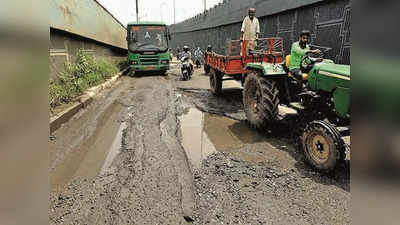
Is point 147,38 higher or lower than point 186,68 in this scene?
higher

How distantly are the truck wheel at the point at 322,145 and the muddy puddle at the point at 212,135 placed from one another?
2.94 ft

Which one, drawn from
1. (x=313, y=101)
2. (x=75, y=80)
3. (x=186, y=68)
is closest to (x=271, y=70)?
(x=313, y=101)

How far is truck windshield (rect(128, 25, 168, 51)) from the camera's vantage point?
42.6 feet

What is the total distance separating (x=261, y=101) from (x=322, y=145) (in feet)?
5.47

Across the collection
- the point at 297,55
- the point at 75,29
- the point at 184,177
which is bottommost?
the point at 184,177

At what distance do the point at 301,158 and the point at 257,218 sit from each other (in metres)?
1.64

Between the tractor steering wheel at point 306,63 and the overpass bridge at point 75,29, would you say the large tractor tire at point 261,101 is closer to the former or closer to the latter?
the tractor steering wheel at point 306,63

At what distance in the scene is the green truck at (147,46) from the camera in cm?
1295

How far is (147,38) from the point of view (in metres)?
13.3

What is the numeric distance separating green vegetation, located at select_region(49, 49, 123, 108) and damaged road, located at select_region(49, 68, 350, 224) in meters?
0.92

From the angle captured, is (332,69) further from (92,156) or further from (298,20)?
(298,20)

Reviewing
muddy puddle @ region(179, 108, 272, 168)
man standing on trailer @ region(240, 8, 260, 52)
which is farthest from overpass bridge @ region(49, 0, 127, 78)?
man standing on trailer @ region(240, 8, 260, 52)

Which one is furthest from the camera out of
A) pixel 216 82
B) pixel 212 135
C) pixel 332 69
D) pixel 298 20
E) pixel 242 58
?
pixel 298 20

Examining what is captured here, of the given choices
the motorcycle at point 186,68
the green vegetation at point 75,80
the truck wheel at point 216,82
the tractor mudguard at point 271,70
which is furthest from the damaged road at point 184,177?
the motorcycle at point 186,68
